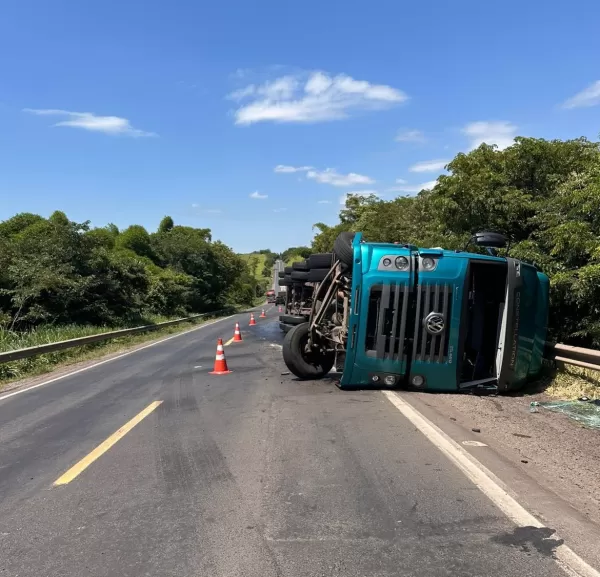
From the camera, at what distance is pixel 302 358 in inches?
406

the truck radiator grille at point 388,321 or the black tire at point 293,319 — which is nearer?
the truck radiator grille at point 388,321

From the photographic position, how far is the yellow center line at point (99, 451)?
17.9 ft

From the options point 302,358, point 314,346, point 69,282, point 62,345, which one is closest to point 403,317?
point 314,346

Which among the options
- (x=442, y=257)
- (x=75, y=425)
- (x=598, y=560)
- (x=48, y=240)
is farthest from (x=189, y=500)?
(x=48, y=240)

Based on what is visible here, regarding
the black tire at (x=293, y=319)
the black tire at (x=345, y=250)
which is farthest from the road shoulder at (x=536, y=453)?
the black tire at (x=293, y=319)

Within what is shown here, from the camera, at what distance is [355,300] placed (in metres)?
8.41

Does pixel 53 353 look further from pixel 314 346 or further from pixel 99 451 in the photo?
pixel 99 451

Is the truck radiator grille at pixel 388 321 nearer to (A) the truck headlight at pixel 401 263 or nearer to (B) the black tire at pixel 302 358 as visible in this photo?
→ (A) the truck headlight at pixel 401 263

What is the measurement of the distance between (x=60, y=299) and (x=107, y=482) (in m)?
20.4

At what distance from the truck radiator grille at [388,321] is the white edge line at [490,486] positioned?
A: 1.12 metres

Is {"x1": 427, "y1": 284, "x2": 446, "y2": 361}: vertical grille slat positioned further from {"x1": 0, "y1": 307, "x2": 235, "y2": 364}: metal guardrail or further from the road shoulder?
{"x1": 0, "y1": 307, "x2": 235, "y2": 364}: metal guardrail

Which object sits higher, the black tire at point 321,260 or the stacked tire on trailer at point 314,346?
the black tire at point 321,260

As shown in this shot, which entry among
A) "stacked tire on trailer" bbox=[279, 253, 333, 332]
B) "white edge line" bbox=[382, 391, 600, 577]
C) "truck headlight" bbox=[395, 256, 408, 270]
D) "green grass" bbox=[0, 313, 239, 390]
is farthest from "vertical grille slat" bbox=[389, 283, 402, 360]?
"green grass" bbox=[0, 313, 239, 390]

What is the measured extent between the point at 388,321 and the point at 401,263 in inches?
35.0
